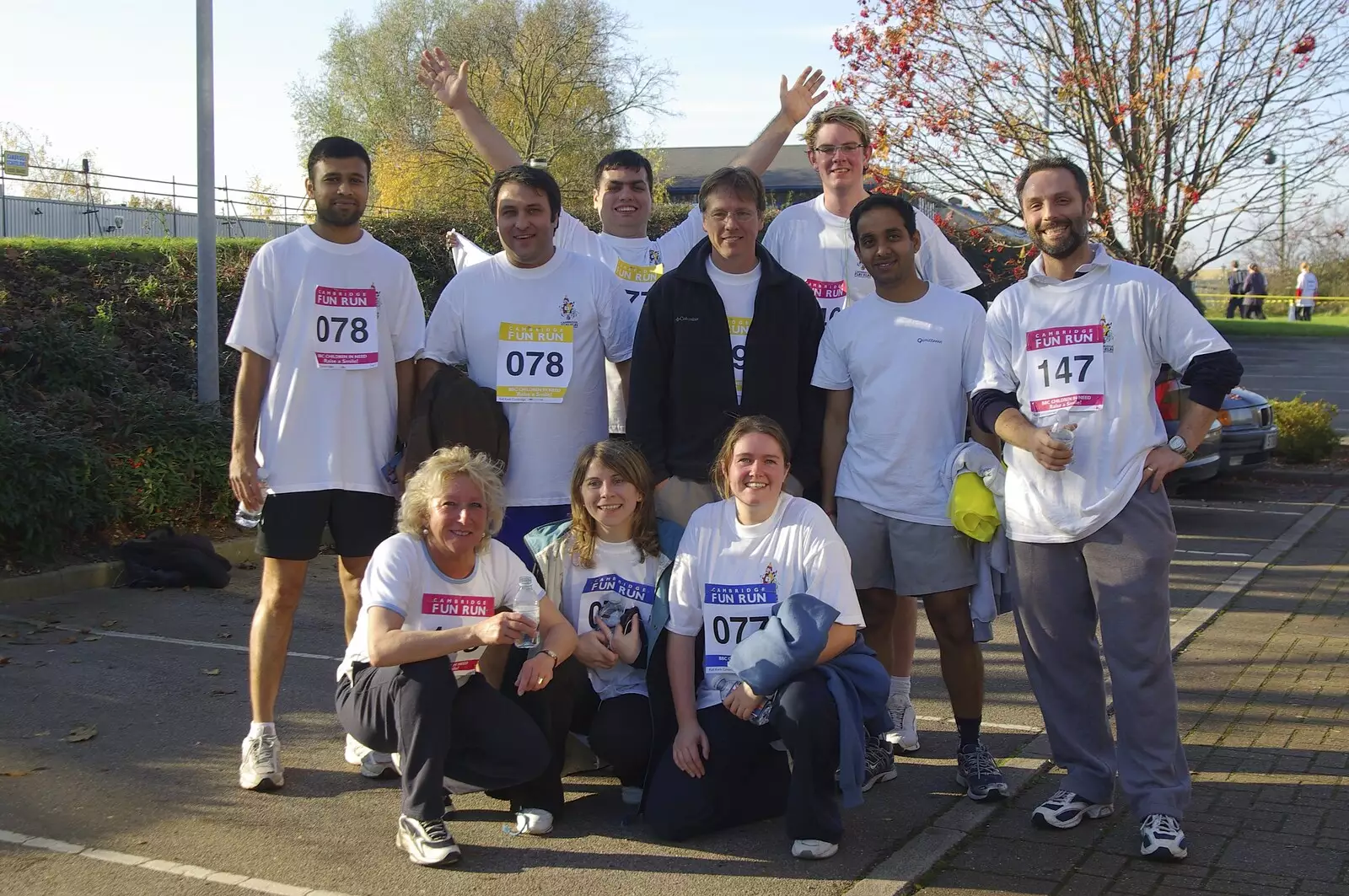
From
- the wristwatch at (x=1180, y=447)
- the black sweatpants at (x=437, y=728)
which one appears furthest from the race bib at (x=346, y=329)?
the wristwatch at (x=1180, y=447)

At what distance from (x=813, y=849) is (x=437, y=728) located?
4.20 ft

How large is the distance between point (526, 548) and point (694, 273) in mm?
1258

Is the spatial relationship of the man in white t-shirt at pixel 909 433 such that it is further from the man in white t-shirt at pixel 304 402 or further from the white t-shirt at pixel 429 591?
the man in white t-shirt at pixel 304 402

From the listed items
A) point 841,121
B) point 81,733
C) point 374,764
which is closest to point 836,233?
point 841,121

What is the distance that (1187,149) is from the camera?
1226 cm

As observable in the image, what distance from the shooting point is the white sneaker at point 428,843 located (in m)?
4.11

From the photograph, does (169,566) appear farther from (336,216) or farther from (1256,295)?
(1256,295)

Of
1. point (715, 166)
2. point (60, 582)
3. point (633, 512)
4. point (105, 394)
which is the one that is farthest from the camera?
point (715, 166)

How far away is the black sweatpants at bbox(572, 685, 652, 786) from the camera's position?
15.3ft

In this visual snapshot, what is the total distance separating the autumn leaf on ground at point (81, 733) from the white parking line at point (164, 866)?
103 centimetres

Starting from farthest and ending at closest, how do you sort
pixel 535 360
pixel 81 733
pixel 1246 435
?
1. pixel 1246 435
2. pixel 81 733
3. pixel 535 360

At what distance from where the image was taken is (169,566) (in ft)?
27.2

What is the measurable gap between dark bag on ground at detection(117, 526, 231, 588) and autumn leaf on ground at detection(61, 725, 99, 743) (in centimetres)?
288

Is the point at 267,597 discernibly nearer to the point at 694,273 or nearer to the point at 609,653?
the point at 609,653
